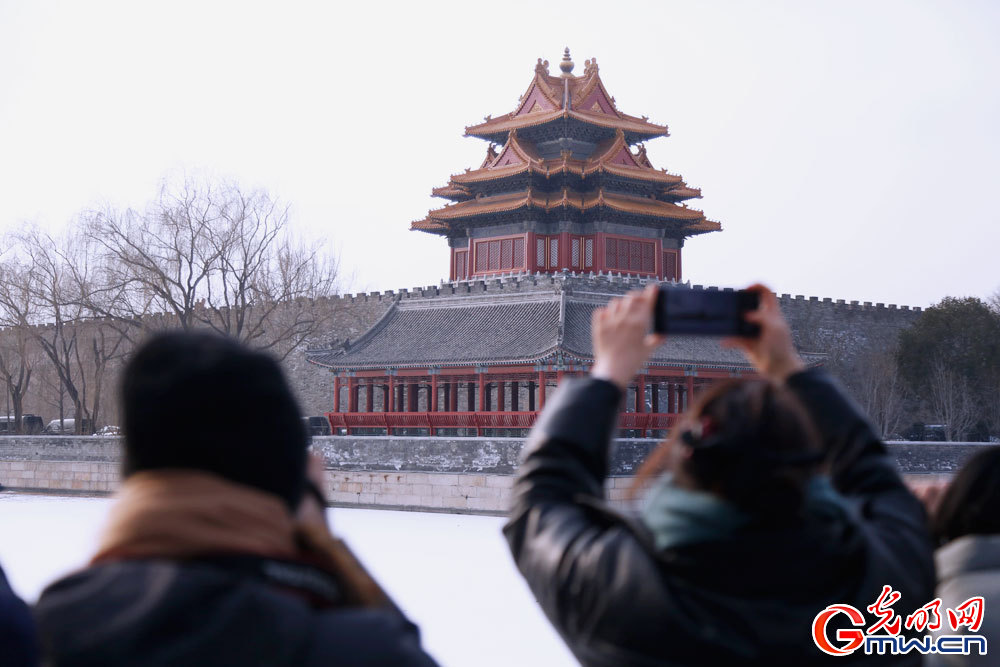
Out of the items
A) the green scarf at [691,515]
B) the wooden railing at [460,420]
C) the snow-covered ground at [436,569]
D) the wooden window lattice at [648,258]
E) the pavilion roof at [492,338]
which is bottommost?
the snow-covered ground at [436,569]

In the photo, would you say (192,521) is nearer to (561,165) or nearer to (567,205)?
(567,205)

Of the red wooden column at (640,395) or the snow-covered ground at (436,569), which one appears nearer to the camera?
the snow-covered ground at (436,569)

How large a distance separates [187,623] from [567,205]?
76.5 feet

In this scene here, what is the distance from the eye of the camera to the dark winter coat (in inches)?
61.1

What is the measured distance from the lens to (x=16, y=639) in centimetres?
157

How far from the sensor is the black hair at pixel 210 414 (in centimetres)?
122

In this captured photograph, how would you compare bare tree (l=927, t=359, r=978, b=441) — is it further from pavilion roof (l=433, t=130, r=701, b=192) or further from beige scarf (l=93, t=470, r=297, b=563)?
beige scarf (l=93, t=470, r=297, b=563)

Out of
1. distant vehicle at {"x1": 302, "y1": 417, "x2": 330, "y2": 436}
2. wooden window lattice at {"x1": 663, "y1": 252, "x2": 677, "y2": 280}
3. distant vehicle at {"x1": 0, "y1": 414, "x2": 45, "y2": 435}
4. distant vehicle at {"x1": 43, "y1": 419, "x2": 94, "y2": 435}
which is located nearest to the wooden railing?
distant vehicle at {"x1": 302, "y1": 417, "x2": 330, "y2": 436}

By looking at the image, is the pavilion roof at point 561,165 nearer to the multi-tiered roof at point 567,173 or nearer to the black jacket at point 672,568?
the multi-tiered roof at point 567,173

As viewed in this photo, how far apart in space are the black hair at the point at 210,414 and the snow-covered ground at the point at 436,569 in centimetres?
384

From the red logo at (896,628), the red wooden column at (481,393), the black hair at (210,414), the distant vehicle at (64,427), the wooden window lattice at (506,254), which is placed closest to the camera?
the black hair at (210,414)

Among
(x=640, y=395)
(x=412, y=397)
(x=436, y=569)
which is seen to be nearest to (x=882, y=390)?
(x=640, y=395)

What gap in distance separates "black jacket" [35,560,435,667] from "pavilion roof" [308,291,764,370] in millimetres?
18223

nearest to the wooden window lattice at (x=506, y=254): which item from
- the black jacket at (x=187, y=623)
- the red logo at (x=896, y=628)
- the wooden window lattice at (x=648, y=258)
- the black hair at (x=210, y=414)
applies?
the wooden window lattice at (x=648, y=258)
